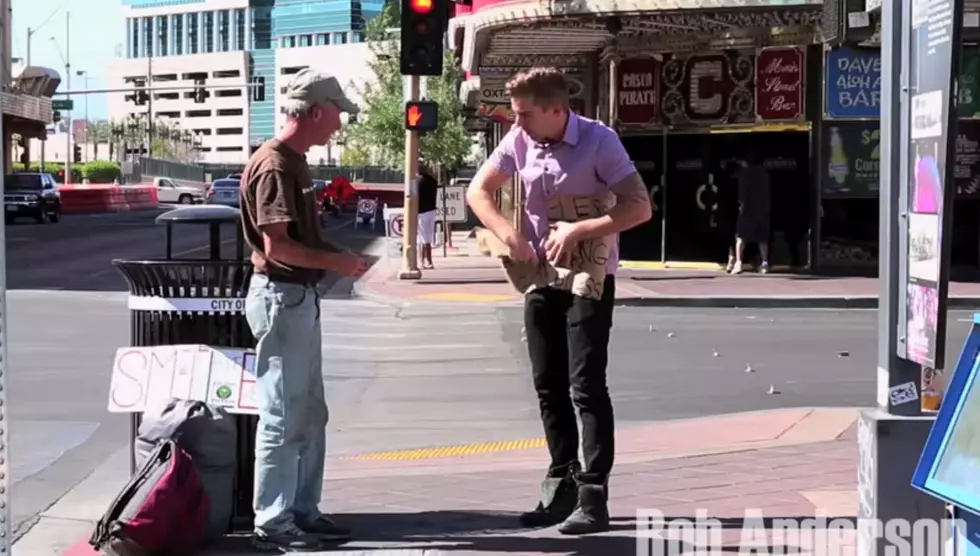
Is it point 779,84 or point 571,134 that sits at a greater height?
point 779,84

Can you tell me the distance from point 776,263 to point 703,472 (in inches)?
643

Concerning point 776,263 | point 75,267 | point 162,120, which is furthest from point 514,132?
point 162,120

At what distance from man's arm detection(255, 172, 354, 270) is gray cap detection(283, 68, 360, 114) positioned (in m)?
0.34

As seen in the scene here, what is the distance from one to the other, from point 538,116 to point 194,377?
1.81 meters

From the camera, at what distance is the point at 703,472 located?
6852mm

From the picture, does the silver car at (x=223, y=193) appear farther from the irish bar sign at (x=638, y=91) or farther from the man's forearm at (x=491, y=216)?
the man's forearm at (x=491, y=216)

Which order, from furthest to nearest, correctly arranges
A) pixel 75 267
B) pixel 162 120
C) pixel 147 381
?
1. pixel 162 120
2. pixel 75 267
3. pixel 147 381

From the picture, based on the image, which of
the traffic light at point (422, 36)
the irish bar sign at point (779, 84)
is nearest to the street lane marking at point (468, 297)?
the traffic light at point (422, 36)

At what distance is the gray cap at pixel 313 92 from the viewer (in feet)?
17.7

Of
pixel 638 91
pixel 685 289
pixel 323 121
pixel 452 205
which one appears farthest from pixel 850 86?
pixel 323 121

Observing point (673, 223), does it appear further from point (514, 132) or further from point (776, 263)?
point (514, 132)

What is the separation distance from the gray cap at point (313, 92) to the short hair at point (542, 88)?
0.74m

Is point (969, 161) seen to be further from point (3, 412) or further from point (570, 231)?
point (3, 412)

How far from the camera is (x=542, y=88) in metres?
5.62
